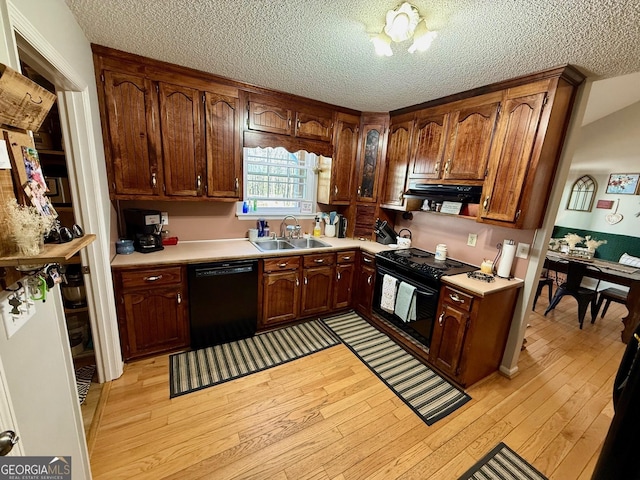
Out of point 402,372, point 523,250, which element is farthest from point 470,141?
point 402,372

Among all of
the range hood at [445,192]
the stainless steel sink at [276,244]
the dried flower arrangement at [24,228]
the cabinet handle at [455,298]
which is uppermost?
the range hood at [445,192]

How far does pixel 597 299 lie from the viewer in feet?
12.0

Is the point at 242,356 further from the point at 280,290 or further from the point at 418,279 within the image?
the point at 418,279

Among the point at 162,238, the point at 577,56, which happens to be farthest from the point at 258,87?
the point at 577,56

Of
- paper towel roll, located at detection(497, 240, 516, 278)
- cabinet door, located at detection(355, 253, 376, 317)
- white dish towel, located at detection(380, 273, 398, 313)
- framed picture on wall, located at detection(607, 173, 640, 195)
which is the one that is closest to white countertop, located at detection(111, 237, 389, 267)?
cabinet door, located at detection(355, 253, 376, 317)

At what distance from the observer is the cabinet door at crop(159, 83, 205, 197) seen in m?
2.17

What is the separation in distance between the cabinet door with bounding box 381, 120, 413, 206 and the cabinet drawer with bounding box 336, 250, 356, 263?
0.77 m

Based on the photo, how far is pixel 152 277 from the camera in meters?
2.10

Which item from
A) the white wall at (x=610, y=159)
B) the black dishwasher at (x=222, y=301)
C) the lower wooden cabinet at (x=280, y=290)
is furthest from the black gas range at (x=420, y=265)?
the white wall at (x=610, y=159)

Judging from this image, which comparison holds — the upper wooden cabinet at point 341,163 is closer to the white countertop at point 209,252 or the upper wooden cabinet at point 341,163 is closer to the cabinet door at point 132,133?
the white countertop at point 209,252

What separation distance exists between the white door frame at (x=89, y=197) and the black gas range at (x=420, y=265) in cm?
243

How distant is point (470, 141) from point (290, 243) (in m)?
2.11

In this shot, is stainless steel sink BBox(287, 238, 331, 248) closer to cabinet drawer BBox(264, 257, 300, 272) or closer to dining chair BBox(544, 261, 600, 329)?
cabinet drawer BBox(264, 257, 300, 272)

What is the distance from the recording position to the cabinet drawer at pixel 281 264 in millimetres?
2570
